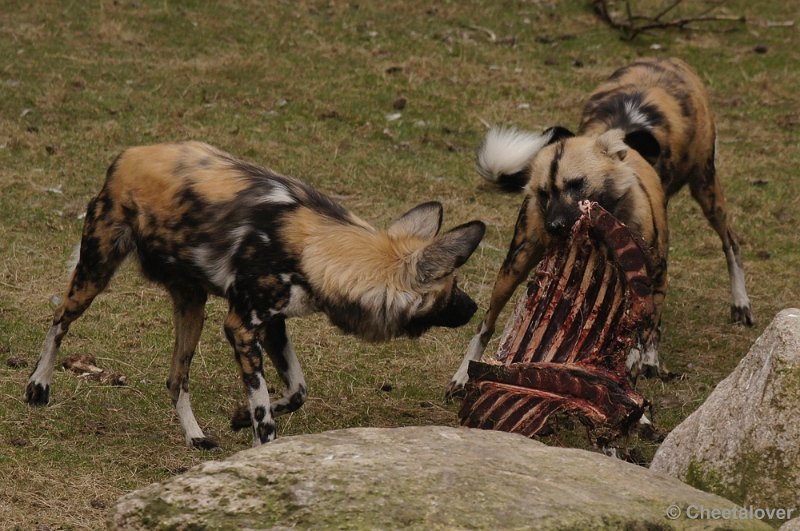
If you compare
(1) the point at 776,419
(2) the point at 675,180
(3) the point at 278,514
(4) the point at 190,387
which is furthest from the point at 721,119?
(3) the point at 278,514

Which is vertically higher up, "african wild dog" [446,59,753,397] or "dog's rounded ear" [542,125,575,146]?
"dog's rounded ear" [542,125,575,146]

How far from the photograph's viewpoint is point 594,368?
4.47 meters

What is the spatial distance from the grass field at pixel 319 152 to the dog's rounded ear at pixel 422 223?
36.1 inches

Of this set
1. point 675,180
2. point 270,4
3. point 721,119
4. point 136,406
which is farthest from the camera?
point 270,4

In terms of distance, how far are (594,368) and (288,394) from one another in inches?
52.1

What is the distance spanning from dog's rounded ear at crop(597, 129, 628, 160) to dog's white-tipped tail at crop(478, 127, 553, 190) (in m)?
0.25

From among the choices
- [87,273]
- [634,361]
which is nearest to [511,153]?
[634,361]

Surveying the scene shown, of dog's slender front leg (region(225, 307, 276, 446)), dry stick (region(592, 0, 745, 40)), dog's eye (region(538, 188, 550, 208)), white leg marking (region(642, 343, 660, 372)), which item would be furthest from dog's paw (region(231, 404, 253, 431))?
dry stick (region(592, 0, 745, 40))

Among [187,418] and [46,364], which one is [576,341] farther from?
[46,364]

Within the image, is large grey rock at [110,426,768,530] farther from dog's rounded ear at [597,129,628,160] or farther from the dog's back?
the dog's back

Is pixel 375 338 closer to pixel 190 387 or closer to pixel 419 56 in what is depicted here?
pixel 190 387

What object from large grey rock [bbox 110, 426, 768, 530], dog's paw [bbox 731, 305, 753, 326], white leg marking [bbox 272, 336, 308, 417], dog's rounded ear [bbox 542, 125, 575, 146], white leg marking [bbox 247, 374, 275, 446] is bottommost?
dog's paw [bbox 731, 305, 753, 326]

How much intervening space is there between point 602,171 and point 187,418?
2.07 meters

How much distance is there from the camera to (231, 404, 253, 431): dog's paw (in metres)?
5.07
